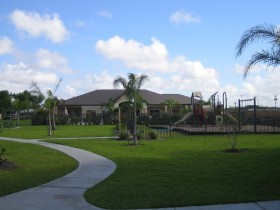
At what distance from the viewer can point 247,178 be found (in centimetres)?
1049

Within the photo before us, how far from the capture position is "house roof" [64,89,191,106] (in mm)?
70000

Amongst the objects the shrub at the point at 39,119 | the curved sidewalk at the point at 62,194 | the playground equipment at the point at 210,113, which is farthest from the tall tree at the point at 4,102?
the curved sidewalk at the point at 62,194

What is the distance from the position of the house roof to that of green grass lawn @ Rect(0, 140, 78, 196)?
51.4 meters

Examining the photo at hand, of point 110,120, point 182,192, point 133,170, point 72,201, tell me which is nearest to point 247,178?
point 182,192

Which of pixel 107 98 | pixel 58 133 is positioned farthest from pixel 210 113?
pixel 107 98

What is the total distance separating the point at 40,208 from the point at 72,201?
0.74m

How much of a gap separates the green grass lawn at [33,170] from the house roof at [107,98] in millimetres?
51423

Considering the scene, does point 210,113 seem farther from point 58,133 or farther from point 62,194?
point 62,194

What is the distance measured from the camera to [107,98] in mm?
72125

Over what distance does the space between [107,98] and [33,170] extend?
2349 inches

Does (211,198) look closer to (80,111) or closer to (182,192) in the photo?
(182,192)

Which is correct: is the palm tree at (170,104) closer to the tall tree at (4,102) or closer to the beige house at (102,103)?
the beige house at (102,103)

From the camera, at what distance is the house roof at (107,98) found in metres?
70.0

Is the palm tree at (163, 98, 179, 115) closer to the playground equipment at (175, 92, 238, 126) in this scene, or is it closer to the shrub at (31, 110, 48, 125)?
the shrub at (31, 110, 48, 125)
